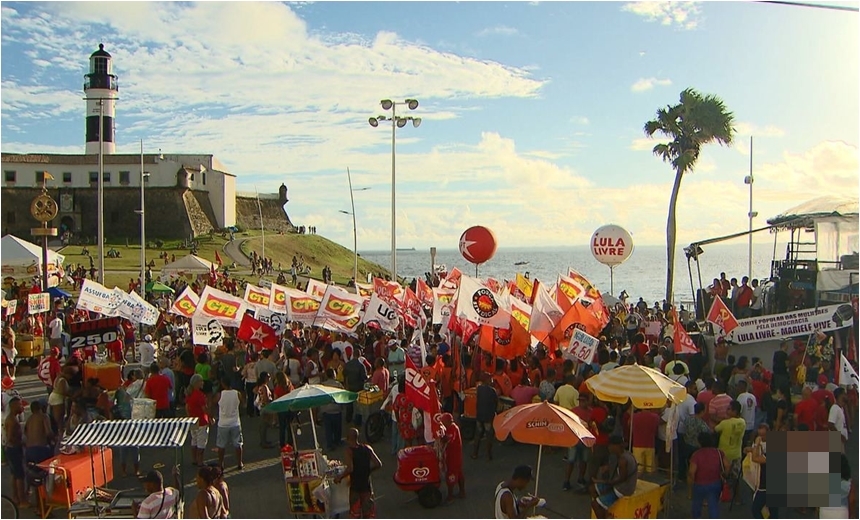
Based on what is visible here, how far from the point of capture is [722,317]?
15820 mm

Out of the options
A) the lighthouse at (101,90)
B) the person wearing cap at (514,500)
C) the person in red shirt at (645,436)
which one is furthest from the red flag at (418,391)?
the lighthouse at (101,90)

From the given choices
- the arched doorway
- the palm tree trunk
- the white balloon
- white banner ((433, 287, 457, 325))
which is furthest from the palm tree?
the arched doorway

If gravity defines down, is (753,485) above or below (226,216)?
below

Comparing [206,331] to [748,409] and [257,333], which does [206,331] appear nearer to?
[257,333]

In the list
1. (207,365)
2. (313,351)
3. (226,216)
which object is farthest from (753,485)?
(226,216)

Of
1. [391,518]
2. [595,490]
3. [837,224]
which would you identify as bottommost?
[391,518]

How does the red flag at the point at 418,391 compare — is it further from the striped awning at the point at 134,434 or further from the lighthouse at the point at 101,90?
the lighthouse at the point at 101,90

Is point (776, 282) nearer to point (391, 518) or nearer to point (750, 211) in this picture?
point (391, 518)

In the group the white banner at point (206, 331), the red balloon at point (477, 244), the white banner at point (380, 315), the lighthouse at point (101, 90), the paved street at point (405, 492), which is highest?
the lighthouse at point (101, 90)

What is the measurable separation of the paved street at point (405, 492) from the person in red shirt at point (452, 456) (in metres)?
0.25

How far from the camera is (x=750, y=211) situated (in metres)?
36.6

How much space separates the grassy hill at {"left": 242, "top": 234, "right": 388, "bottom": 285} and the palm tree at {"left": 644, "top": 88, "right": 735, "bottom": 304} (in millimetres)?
45007

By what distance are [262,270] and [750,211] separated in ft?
114

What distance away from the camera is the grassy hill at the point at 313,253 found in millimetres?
78812
